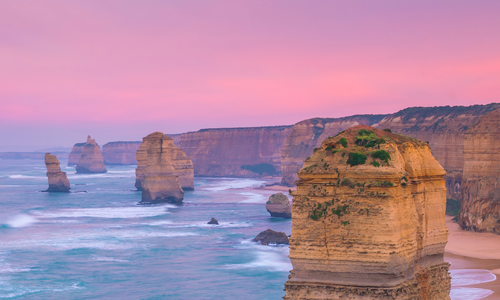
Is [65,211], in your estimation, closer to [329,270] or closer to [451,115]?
[451,115]

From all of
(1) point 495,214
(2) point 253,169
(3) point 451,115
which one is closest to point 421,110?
(3) point 451,115

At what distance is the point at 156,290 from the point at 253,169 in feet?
512

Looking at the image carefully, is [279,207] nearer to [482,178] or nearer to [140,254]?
[140,254]

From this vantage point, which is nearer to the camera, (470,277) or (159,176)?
(470,277)

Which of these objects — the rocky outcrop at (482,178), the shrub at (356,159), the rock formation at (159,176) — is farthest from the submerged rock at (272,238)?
the rock formation at (159,176)

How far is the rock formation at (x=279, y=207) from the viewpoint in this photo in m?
77.2

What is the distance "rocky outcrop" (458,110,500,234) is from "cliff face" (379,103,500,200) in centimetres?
1478

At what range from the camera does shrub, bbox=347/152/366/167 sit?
720 inches

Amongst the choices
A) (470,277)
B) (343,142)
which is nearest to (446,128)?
(470,277)

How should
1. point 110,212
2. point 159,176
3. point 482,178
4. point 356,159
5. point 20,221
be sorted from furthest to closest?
point 159,176
point 110,212
point 20,221
point 482,178
point 356,159

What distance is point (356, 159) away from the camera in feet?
60.3

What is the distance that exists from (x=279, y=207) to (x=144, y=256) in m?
27.9

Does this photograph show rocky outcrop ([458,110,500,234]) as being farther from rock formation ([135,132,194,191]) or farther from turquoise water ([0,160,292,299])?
rock formation ([135,132,194,191])

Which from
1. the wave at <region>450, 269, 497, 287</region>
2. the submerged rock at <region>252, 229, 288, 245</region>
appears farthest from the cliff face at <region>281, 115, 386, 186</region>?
the wave at <region>450, 269, 497, 287</region>
